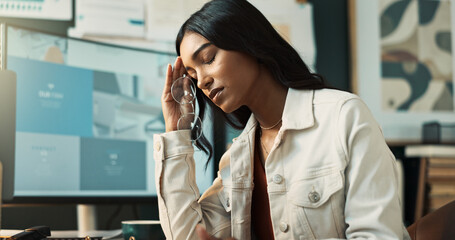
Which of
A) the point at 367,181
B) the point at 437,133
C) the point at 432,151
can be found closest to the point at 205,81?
the point at 367,181

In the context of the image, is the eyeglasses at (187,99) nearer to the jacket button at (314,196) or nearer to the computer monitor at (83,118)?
the computer monitor at (83,118)

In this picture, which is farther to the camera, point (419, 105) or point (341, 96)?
point (419, 105)

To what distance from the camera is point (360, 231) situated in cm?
100

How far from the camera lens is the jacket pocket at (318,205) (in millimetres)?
1074

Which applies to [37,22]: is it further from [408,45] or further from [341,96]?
[408,45]

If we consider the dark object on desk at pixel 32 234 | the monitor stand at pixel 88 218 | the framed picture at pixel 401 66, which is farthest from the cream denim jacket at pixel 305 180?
the framed picture at pixel 401 66

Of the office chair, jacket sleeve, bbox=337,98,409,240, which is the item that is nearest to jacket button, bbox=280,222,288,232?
jacket sleeve, bbox=337,98,409,240

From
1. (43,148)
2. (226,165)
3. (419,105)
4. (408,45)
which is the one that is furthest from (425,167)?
(43,148)

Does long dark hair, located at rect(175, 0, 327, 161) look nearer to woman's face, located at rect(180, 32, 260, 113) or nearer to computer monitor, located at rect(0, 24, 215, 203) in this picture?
woman's face, located at rect(180, 32, 260, 113)

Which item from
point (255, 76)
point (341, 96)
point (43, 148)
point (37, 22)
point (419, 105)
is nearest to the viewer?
point (341, 96)

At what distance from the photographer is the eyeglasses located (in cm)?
134

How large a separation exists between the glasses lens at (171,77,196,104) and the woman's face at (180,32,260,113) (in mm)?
117

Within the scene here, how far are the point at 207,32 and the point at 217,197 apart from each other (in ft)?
1.38

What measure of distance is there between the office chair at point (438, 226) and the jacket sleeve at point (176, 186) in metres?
0.49
